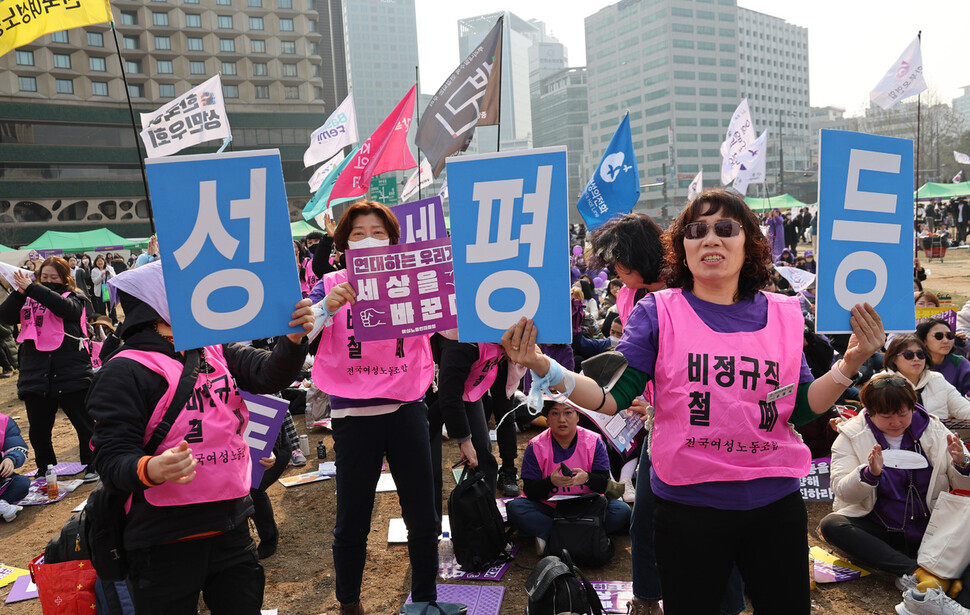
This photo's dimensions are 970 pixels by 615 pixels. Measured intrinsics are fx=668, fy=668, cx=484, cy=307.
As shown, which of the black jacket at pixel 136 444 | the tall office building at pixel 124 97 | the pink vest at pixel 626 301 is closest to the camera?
the black jacket at pixel 136 444

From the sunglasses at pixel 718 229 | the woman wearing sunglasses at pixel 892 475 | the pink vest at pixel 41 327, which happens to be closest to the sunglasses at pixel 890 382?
the woman wearing sunglasses at pixel 892 475

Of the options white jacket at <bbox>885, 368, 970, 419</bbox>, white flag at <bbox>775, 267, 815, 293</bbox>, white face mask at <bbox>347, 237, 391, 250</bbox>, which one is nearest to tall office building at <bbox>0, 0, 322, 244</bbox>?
white flag at <bbox>775, 267, 815, 293</bbox>

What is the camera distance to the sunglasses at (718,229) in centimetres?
219

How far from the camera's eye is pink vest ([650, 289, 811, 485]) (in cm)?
203

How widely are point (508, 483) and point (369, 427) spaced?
2820 millimetres

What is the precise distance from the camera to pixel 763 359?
2049mm

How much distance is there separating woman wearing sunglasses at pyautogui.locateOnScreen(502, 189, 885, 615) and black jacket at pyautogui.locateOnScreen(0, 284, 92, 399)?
19.4ft

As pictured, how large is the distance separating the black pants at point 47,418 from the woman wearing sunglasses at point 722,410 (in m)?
6.23

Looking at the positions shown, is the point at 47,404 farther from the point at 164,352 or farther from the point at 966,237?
the point at 966,237

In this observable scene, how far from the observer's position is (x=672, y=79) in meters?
105

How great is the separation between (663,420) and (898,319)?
83 centimetres

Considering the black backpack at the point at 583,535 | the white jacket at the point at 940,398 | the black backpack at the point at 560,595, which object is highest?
the white jacket at the point at 940,398

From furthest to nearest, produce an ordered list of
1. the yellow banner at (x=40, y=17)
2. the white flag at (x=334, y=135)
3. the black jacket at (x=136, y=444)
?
the white flag at (x=334, y=135) → the yellow banner at (x=40, y=17) → the black jacket at (x=136, y=444)

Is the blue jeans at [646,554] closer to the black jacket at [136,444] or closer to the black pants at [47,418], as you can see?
the black jacket at [136,444]
